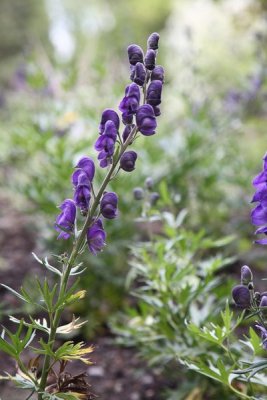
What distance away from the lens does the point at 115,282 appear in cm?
365

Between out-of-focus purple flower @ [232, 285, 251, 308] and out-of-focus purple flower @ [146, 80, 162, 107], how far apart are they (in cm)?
66

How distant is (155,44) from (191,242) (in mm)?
1269

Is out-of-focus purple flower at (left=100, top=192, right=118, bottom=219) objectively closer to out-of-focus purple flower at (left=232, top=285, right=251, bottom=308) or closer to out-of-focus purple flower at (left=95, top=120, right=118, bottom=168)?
out-of-focus purple flower at (left=95, top=120, right=118, bottom=168)

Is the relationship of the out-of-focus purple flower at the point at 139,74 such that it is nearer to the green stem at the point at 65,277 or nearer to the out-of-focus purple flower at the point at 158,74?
the out-of-focus purple flower at the point at 158,74

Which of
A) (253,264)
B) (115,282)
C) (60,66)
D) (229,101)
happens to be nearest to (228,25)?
(229,101)

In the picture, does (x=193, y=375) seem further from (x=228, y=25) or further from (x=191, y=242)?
(x=228, y=25)

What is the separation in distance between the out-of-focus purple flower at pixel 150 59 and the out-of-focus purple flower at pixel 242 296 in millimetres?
780

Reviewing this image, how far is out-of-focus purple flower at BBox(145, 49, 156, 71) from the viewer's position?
1.75m

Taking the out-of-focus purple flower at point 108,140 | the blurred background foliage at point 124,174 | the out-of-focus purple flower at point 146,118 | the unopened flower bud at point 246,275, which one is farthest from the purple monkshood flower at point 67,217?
the blurred background foliage at point 124,174

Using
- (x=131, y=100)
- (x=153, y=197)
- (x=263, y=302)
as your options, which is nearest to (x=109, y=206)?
(x=131, y=100)

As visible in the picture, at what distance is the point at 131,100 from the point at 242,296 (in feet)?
2.31

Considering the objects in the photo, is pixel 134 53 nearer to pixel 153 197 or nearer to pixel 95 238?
pixel 95 238

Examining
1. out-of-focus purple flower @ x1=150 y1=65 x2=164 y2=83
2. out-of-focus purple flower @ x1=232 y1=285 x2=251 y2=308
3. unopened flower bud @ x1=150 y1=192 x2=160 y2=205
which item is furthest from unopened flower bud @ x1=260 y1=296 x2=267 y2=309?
unopened flower bud @ x1=150 y1=192 x2=160 y2=205

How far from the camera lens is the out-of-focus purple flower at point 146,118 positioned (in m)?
1.68
